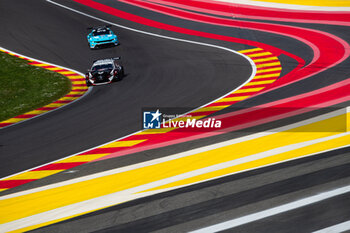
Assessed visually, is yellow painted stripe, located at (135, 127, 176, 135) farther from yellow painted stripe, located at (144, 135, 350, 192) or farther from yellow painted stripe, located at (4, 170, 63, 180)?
yellow painted stripe, located at (144, 135, 350, 192)

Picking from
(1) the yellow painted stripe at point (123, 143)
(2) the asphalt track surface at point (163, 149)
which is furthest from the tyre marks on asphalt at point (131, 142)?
(2) the asphalt track surface at point (163, 149)

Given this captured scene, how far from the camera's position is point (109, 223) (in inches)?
357

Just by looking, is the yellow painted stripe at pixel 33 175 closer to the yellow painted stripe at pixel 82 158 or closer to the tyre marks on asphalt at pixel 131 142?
the tyre marks on asphalt at pixel 131 142

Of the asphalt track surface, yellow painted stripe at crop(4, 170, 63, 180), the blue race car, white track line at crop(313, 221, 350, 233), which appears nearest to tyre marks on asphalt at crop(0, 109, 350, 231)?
the asphalt track surface

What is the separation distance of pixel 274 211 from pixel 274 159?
3.05 meters

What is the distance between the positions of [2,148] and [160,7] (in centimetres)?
2614

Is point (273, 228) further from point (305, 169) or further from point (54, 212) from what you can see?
point (54, 212)

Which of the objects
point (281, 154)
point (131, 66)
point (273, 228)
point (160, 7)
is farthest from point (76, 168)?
point (160, 7)

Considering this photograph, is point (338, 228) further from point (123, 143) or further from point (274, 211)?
point (123, 143)

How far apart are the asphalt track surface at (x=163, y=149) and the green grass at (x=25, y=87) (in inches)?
69.5

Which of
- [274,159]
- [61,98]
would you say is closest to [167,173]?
[274,159]

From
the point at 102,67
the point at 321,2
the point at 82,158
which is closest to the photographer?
the point at 82,158

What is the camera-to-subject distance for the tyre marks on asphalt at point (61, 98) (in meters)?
19.1

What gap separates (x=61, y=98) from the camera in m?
21.5
